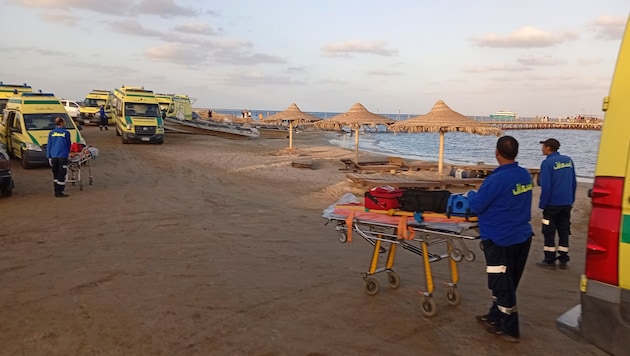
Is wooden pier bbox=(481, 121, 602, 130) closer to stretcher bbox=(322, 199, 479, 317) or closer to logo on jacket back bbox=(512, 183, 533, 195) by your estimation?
stretcher bbox=(322, 199, 479, 317)

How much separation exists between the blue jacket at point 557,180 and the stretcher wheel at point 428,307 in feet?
9.81

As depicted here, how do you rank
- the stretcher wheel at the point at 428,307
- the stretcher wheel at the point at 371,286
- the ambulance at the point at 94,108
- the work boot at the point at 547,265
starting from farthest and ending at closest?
the ambulance at the point at 94,108 → the work boot at the point at 547,265 → the stretcher wheel at the point at 371,286 → the stretcher wheel at the point at 428,307

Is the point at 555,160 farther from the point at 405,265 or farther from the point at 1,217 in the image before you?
the point at 1,217

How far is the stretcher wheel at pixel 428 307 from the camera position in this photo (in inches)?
195

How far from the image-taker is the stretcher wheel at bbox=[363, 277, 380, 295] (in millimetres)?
5582

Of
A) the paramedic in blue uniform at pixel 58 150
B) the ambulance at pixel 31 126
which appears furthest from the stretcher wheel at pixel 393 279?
the ambulance at pixel 31 126

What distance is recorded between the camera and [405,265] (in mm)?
6949

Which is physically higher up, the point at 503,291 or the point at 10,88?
the point at 10,88

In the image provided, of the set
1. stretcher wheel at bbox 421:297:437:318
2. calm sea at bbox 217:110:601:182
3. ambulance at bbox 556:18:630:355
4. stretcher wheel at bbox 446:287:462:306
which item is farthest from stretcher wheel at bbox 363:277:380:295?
calm sea at bbox 217:110:601:182

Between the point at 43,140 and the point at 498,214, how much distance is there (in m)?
15.9

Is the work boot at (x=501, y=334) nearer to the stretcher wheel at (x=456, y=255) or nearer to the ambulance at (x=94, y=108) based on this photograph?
the stretcher wheel at (x=456, y=255)

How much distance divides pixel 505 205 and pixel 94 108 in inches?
1549

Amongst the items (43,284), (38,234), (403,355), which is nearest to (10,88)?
(38,234)

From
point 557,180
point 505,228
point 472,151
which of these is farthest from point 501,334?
point 472,151
